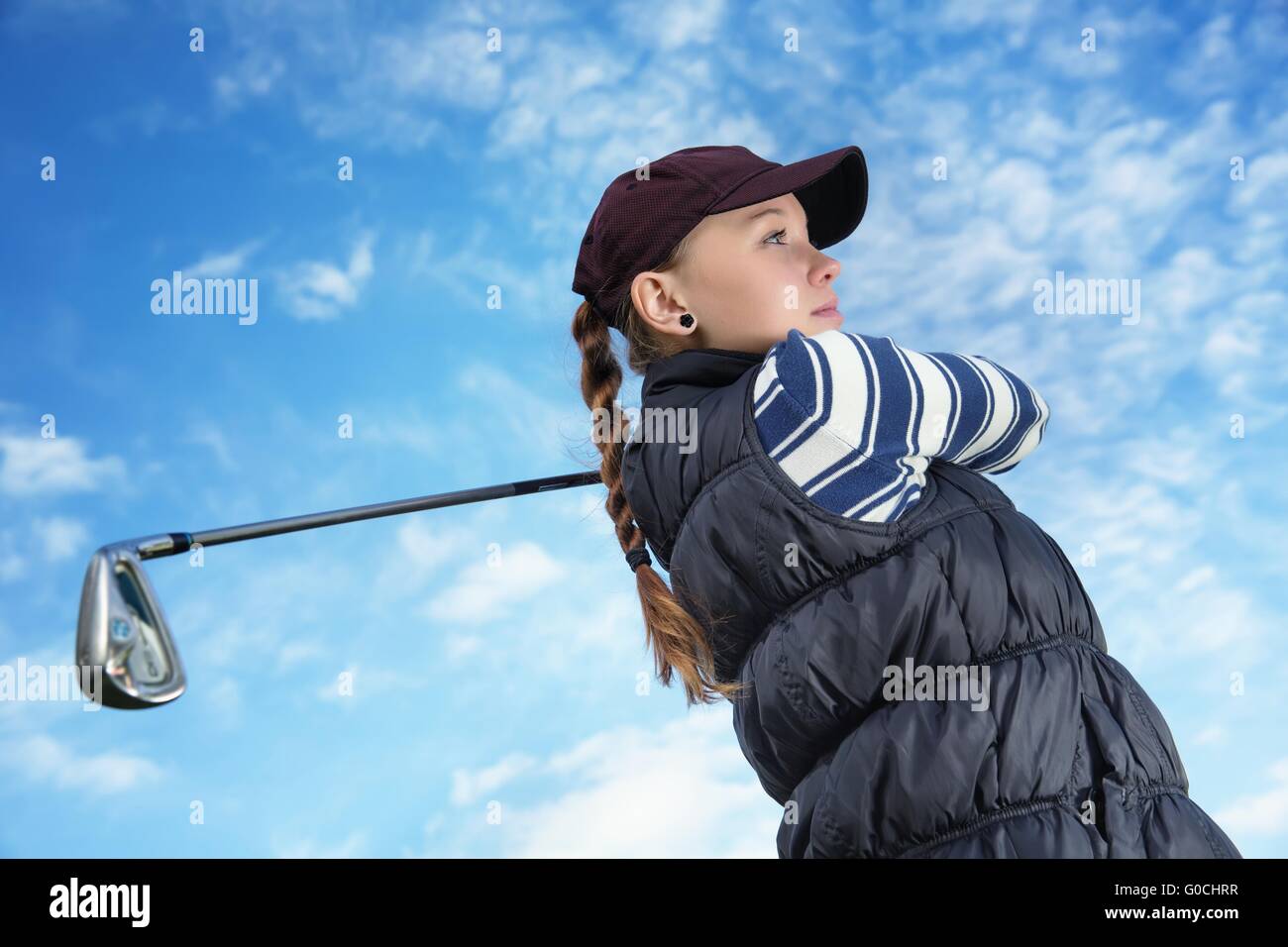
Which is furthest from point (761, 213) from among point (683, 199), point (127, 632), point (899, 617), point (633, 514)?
point (127, 632)

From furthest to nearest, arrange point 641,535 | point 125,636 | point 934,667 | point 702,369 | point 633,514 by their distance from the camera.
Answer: point 641,535 < point 633,514 < point 702,369 < point 934,667 < point 125,636

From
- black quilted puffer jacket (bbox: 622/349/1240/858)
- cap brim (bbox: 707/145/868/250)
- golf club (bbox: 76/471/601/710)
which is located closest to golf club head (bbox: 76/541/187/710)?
golf club (bbox: 76/471/601/710)

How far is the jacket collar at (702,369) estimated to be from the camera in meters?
1.87

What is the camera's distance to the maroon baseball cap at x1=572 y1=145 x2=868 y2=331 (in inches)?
78.2

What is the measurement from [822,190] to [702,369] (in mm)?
562

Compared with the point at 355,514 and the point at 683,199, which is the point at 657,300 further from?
the point at 355,514

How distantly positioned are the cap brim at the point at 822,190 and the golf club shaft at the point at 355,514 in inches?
27.5

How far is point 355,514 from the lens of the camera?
2047mm

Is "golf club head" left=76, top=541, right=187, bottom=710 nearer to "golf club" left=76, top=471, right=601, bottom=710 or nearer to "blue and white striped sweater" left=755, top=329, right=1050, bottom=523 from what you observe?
"golf club" left=76, top=471, right=601, bottom=710

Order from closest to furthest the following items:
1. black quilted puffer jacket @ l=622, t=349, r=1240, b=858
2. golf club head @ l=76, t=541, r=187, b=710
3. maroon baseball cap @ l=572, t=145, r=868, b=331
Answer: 1. golf club head @ l=76, t=541, r=187, b=710
2. black quilted puffer jacket @ l=622, t=349, r=1240, b=858
3. maroon baseball cap @ l=572, t=145, r=868, b=331

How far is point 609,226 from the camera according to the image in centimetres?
211

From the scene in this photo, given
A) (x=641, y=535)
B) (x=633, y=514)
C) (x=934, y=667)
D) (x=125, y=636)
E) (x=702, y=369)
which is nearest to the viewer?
(x=125, y=636)
